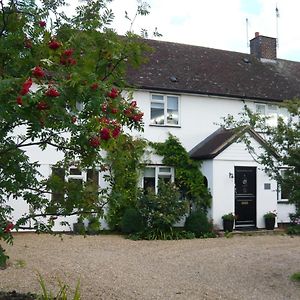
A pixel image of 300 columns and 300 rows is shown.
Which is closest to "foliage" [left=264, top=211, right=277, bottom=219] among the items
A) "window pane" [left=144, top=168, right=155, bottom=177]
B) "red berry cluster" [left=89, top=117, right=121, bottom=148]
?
"window pane" [left=144, top=168, right=155, bottom=177]

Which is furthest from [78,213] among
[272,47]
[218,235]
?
[272,47]

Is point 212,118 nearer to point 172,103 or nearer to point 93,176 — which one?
point 172,103

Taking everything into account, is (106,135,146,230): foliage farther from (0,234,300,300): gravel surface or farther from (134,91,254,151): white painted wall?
(134,91,254,151): white painted wall

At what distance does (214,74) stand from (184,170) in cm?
559

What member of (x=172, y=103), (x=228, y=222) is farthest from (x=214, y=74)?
(x=228, y=222)

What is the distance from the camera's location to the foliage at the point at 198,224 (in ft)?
52.5

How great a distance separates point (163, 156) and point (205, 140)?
2.21 metres

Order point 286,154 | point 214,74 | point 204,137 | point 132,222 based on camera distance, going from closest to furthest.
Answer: point 286,154, point 132,222, point 204,137, point 214,74

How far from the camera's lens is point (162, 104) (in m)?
18.4

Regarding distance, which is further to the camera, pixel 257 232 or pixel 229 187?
pixel 229 187

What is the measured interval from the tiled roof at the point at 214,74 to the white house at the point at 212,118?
0.05m

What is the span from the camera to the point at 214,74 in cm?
2086

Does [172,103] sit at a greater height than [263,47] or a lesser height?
lesser

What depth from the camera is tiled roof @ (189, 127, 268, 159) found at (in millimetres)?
17078
